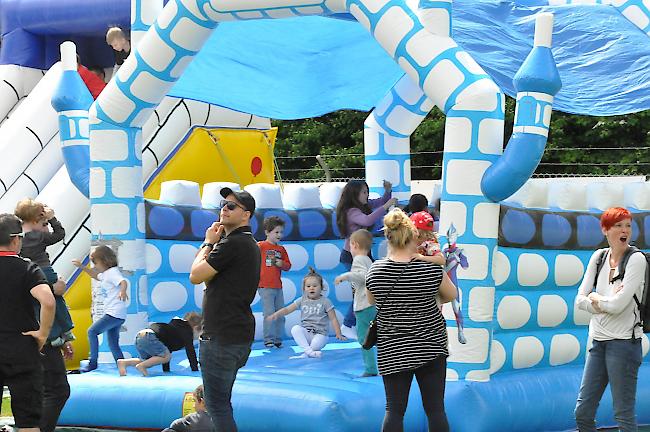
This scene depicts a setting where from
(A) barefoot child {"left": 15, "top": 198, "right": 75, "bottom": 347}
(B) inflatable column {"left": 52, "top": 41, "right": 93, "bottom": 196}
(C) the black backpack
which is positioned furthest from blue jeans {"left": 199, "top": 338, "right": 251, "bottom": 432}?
(B) inflatable column {"left": 52, "top": 41, "right": 93, "bottom": 196}

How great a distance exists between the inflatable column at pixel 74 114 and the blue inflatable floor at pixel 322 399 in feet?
4.44

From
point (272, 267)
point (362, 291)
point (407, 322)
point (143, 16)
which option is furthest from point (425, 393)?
point (143, 16)

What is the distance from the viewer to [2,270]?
511cm

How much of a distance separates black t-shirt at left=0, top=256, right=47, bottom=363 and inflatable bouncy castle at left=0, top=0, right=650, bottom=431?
5.03ft

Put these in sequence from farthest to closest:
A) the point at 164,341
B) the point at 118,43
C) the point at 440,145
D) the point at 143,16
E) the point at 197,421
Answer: the point at 440,145 → the point at 118,43 → the point at 143,16 → the point at 164,341 → the point at 197,421

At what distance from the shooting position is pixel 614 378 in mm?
5254

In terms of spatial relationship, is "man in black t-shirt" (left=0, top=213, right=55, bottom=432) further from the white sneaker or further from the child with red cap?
the white sneaker

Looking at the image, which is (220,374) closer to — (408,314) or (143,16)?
(408,314)

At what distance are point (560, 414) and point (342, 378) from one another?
120cm

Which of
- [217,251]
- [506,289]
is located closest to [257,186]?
[506,289]

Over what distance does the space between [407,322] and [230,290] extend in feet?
2.58

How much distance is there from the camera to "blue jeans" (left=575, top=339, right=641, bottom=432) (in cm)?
524

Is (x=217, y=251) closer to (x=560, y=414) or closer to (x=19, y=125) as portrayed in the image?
(x=560, y=414)

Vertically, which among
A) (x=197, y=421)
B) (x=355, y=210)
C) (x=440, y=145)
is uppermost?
(x=440, y=145)
